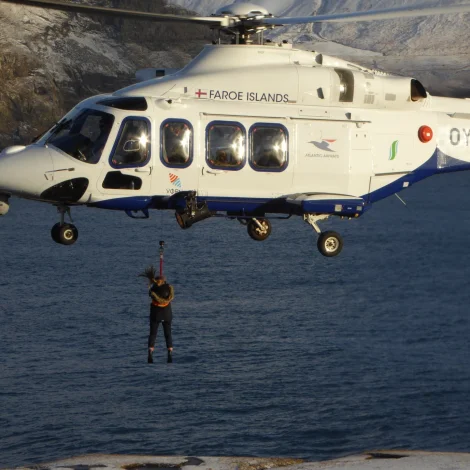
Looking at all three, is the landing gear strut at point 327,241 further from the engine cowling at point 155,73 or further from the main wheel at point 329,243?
the engine cowling at point 155,73

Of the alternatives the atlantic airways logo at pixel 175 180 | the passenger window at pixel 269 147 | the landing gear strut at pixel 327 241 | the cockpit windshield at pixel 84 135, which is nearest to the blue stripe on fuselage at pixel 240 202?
the atlantic airways logo at pixel 175 180

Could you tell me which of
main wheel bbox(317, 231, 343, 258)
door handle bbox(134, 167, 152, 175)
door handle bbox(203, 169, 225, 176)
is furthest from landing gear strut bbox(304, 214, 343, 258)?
door handle bbox(134, 167, 152, 175)

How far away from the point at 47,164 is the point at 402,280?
125419mm

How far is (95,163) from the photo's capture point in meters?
24.8

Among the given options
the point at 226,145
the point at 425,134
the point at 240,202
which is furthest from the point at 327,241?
the point at 425,134

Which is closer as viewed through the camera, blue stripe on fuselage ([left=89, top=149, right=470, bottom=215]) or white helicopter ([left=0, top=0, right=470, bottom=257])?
white helicopter ([left=0, top=0, right=470, bottom=257])

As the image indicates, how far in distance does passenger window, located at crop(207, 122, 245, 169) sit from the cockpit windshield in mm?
2286

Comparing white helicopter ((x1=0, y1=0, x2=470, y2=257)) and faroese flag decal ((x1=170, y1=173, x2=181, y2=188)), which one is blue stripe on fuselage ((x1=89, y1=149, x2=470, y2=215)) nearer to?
white helicopter ((x1=0, y1=0, x2=470, y2=257))

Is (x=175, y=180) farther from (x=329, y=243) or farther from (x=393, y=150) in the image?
(x=393, y=150)

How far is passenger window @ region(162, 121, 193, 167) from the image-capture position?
25047 millimetres

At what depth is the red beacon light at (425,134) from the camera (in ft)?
90.9

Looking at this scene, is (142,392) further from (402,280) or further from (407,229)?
(407,229)

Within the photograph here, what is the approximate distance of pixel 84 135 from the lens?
25031 millimetres

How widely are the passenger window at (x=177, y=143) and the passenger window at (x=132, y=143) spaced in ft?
1.41
